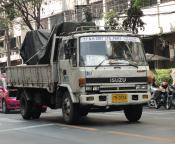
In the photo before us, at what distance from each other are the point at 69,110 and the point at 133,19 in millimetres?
15345

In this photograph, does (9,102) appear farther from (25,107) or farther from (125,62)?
(125,62)

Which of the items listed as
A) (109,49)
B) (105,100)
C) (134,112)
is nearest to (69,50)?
(109,49)

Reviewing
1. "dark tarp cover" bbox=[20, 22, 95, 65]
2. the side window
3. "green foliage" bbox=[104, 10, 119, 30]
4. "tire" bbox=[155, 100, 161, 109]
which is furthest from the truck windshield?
"green foliage" bbox=[104, 10, 119, 30]

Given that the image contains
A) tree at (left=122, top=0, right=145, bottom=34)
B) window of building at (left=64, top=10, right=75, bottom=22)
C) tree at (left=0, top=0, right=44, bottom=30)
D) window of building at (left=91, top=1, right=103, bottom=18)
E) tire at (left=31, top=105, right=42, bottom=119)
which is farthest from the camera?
window of building at (left=64, top=10, right=75, bottom=22)

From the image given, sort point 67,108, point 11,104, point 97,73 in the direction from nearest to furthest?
point 97,73, point 67,108, point 11,104

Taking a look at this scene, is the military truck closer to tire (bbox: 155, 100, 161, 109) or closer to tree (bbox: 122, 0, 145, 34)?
tire (bbox: 155, 100, 161, 109)

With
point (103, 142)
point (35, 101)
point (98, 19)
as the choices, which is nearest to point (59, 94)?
point (35, 101)

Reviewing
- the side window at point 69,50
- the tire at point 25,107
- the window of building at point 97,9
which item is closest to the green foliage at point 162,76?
the window of building at point 97,9

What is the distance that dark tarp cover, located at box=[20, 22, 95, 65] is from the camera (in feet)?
55.9

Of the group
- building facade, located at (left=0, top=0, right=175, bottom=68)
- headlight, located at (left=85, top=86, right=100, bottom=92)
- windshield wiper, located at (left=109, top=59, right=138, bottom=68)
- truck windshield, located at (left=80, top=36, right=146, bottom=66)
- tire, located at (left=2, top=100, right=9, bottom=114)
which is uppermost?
building facade, located at (left=0, top=0, right=175, bottom=68)

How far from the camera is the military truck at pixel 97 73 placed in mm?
14914

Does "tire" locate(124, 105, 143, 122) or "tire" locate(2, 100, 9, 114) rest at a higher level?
"tire" locate(124, 105, 143, 122)

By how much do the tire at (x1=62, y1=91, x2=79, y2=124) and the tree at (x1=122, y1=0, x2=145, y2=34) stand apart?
1407 centimetres

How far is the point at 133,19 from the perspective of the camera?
3003 cm
